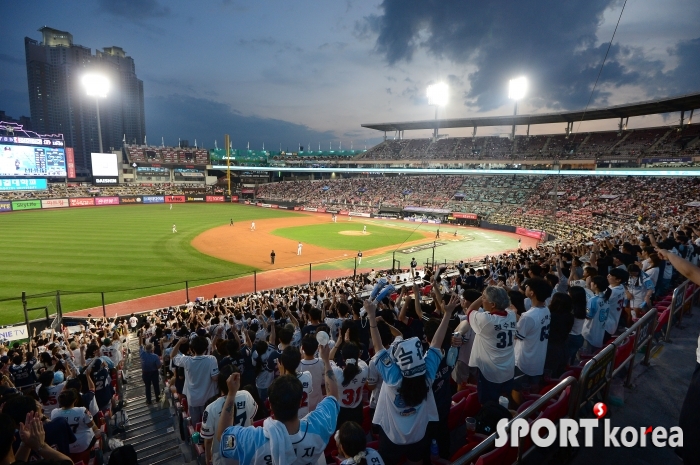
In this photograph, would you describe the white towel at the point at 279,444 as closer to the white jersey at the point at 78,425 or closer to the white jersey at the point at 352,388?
the white jersey at the point at 352,388

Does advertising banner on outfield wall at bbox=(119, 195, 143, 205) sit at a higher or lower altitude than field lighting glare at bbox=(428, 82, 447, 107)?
lower

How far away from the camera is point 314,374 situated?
15.3ft

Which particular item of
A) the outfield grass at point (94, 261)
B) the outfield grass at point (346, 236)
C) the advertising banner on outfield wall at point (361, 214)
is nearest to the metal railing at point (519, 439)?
the outfield grass at point (94, 261)

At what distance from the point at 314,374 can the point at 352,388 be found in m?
0.62

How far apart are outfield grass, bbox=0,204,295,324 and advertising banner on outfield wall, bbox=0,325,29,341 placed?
12.3 ft

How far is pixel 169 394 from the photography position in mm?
8344

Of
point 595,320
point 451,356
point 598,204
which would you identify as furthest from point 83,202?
point 598,204

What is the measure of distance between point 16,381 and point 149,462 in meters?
4.17

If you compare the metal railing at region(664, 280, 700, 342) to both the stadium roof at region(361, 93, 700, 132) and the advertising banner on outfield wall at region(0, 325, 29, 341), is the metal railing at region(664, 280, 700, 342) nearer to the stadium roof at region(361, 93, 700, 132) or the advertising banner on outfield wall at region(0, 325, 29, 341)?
the advertising banner on outfield wall at region(0, 325, 29, 341)

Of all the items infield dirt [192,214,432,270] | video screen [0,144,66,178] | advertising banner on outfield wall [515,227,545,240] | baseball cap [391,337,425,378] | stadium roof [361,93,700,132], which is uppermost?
stadium roof [361,93,700,132]

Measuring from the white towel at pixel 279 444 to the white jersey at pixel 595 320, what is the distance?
5604 mm

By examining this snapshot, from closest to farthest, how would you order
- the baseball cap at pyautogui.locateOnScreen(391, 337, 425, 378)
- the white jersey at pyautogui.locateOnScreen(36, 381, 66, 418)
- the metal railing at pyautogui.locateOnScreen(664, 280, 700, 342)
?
the baseball cap at pyautogui.locateOnScreen(391, 337, 425, 378), the white jersey at pyautogui.locateOnScreen(36, 381, 66, 418), the metal railing at pyautogui.locateOnScreen(664, 280, 700, 342)

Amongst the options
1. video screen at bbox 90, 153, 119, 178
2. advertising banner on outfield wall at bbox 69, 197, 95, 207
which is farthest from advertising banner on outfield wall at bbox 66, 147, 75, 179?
advertising banner on outfield wall at bbox 69, 197, 95, 207

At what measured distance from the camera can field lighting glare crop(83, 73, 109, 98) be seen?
64231 millimetres
